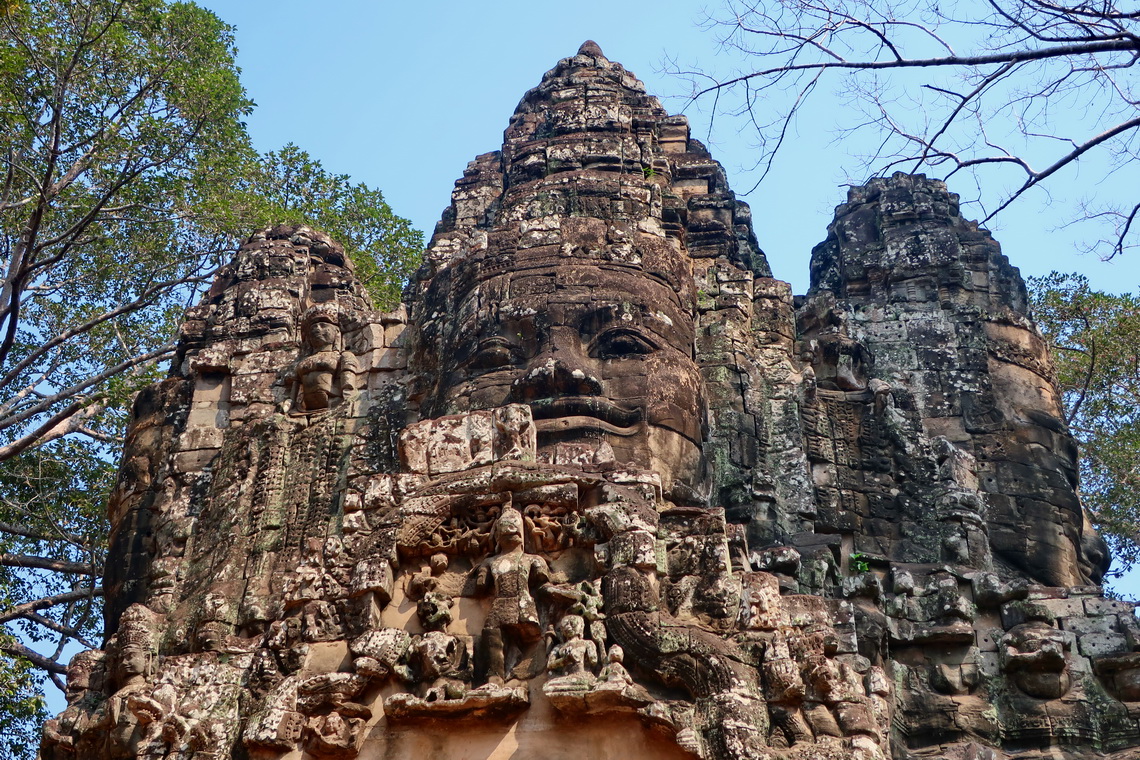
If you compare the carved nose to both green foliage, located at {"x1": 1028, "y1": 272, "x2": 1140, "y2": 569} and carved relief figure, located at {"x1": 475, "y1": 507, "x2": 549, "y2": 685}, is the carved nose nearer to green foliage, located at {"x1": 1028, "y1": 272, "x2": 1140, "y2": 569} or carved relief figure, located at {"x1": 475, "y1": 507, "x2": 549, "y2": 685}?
carved relief figure, located at {"x1": 475, "y1": 507, "x2": 549, "y2": 685}

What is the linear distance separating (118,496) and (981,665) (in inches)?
334

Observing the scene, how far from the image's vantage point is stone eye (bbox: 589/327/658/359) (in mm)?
11844

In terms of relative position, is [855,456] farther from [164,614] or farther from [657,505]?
[164,614]

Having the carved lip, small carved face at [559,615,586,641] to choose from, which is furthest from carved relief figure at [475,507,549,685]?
the carved lip

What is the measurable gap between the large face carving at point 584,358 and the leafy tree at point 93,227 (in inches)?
300

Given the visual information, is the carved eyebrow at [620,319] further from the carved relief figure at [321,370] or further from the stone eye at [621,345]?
the carved relief figure at [321,370]

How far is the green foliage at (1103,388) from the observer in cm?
2080

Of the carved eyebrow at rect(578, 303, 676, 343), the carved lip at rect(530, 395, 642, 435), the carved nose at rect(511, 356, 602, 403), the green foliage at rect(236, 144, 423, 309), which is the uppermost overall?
the green foliage at rect(236, 144, 423, 309)

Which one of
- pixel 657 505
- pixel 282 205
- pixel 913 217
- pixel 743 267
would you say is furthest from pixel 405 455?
pixel 282 205

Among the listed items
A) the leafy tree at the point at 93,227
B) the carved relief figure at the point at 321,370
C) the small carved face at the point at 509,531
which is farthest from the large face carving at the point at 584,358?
the leafy tree at the point at 93,227

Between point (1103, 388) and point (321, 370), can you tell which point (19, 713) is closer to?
point (321, 370)

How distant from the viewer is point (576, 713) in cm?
838

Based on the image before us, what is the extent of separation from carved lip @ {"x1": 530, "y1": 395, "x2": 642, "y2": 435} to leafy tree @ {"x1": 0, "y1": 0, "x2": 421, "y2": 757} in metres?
8.83

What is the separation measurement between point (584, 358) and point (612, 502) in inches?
109
